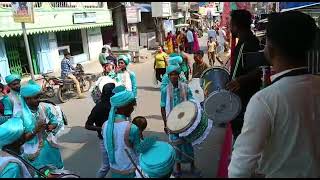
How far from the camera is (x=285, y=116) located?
→ 5.26ft

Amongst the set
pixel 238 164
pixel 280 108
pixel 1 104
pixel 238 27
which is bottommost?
pixel 1 104

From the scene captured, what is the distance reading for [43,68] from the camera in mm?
16969

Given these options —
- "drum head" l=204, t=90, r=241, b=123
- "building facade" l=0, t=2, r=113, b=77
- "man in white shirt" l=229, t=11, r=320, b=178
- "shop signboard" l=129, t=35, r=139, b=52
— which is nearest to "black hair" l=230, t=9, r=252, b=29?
"drum head" l=204, t=90, r=241, b=123

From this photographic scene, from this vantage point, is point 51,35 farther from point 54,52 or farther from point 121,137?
point 121,137

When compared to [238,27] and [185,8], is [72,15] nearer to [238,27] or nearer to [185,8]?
[238,27]

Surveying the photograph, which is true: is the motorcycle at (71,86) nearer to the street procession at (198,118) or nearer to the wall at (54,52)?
the street procession at (198,118)

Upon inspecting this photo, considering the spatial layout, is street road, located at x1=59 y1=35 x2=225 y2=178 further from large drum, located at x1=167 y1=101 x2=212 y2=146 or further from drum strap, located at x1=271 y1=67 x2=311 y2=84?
drum strap, located at x1=271 y1=67 x2=311 y2=84

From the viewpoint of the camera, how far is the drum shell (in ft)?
14.2

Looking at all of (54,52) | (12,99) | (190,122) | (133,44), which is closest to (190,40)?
(133,44)

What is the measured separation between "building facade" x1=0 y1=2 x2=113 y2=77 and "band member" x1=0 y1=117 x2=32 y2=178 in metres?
12.0

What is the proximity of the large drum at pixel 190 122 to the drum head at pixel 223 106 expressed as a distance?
0.20 metres

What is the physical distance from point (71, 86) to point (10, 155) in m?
9.61

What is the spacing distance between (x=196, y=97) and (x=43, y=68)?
13.4 m

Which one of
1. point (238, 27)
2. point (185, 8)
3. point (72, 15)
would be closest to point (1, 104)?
point (238, 27)
